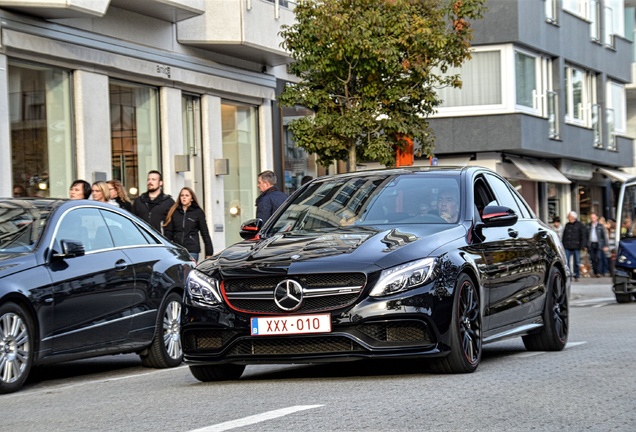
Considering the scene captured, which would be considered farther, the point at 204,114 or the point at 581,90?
the point at 581,90

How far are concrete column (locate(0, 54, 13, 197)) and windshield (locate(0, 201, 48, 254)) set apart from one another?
824 centimetres

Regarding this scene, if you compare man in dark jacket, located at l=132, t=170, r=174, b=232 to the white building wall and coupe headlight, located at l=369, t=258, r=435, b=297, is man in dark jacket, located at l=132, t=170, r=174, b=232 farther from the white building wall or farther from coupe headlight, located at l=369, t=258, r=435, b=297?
coupe headlight, located at l=369, t=258, r=435, b=297

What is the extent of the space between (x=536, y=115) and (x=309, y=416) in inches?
1425

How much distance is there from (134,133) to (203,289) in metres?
14.9

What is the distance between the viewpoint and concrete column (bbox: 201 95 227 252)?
27.0 meters

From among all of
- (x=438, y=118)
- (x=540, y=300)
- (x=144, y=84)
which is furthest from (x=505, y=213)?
(x=438, y=118)

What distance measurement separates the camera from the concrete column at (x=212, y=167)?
1062 inches

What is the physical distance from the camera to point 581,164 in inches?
1946

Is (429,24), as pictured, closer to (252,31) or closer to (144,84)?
(252,31)

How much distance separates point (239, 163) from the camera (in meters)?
28.9

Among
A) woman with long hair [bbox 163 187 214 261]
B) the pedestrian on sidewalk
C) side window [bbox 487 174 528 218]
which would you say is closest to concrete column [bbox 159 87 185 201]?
woman with long hair [bbox 163 187 214 261]

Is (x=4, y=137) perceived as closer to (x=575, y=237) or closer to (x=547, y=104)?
(x=575, y=237)

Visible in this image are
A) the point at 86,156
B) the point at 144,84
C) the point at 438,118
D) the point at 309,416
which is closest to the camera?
the point at 309,416

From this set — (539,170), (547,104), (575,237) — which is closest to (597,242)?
(575,237)
